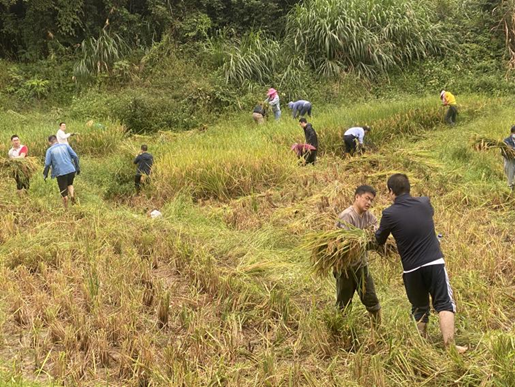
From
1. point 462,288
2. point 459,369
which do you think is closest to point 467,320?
point 462,288

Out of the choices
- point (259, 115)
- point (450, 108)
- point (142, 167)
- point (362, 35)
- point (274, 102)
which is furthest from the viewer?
point (362, 35)

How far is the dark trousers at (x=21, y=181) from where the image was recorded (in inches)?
292

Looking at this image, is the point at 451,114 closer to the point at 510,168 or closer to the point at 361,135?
the point at 361,135

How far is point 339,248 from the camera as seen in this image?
11.5 ft

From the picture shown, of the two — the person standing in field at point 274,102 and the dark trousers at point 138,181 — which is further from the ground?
the dark trousers at point 138,181

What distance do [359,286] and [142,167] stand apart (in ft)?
17.4

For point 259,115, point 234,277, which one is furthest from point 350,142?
point 234,277

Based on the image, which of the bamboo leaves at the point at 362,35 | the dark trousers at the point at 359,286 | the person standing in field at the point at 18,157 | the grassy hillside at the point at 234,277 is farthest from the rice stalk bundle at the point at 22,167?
the bamboo leaves at the point at 362,35

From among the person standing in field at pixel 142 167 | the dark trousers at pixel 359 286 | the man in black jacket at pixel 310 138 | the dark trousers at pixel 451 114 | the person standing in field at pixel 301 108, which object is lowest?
Answer: the dark trousers at pixel 451 114

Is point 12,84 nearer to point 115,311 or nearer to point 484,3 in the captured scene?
point 115,311

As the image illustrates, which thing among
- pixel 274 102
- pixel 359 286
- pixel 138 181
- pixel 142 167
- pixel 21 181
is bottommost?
pixel 274 102

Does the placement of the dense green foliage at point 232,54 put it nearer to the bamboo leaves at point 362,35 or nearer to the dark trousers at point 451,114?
the bamboo leaves at point 362,35

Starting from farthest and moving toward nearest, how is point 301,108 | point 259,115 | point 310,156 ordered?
point 259,115 < point 301,108 < point 310,156

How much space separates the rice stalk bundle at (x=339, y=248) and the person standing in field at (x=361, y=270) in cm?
6
